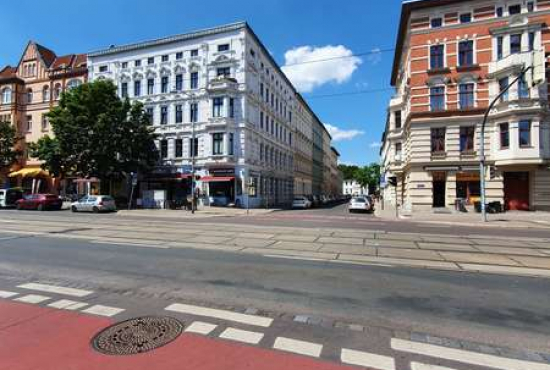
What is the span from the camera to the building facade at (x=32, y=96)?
144ft

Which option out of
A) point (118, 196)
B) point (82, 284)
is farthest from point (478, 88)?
point (118, 196)

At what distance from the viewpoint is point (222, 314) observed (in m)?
4.42

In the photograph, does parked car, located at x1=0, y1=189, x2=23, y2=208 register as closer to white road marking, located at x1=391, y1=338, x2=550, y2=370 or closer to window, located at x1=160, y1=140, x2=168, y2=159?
window, located at x1=160, y1=140, x2=168, y2=159

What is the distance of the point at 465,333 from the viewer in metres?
3.91

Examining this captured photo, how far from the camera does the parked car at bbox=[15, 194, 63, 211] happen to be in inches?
1126

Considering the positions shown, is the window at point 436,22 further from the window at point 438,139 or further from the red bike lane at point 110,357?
the red bike lane at point 110,357

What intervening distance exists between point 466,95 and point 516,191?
9030 mm

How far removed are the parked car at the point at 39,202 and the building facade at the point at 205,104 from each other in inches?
305

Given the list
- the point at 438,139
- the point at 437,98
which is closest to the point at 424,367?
the point at 438,139

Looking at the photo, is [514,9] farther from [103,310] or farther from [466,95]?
[103,310]

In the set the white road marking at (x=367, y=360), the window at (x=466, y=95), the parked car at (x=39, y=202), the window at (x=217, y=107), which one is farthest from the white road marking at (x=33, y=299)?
the window at (x=466, y=95)

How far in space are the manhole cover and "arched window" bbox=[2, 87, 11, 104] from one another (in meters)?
56.7

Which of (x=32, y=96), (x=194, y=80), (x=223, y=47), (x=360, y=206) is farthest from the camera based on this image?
(x=32, y=96)

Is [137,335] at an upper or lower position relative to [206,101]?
lower
